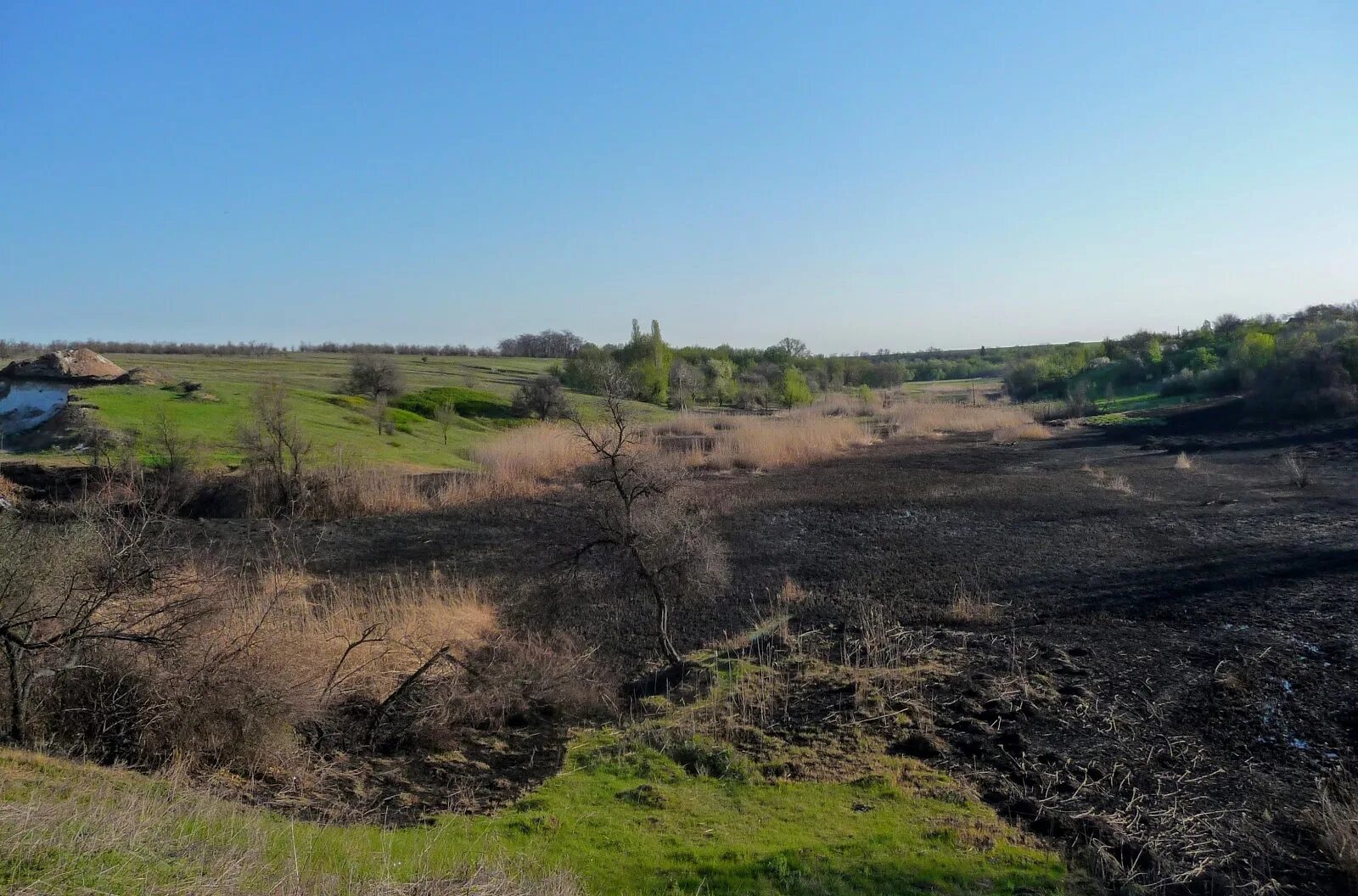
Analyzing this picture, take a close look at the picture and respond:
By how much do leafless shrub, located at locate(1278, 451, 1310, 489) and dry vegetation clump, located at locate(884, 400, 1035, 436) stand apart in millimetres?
14743

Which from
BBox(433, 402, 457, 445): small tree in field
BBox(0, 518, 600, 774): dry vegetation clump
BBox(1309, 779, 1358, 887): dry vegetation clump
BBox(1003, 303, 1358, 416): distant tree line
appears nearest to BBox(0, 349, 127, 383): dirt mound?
BBox(433, 402, 457, 445): small tree in field

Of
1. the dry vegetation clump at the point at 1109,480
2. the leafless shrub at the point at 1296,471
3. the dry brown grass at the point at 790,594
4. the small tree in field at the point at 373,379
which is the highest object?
the small tree in field at the point at 373,379

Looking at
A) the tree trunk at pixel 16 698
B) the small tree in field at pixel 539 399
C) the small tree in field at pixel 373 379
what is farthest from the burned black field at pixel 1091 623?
the small tree in field at pixel 373 379

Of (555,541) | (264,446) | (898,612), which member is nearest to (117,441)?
(264,446)

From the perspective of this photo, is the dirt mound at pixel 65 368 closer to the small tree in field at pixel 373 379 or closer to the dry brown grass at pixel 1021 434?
the small tree in field at pixel 373 379

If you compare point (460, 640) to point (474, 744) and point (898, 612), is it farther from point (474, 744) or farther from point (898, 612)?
point (898, 612)

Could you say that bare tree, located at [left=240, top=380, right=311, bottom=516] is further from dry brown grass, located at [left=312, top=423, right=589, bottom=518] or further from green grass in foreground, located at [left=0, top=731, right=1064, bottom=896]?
green grass in foreground, located at [left=0, top=731, right=1064, bottom=896]

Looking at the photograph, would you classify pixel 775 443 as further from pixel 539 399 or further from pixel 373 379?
pixel 373 379

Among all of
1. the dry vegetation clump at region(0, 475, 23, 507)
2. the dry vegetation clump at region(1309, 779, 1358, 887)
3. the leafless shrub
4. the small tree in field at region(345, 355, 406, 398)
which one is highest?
the small tree in field at region(345, 355, 406, 398)

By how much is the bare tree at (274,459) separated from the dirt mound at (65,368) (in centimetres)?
803

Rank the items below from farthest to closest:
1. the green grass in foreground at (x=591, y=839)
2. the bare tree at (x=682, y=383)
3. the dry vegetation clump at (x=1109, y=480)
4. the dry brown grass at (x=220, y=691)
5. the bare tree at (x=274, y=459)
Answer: the bare tree at (x=682, y=383), the dry vegetation clump at (x=1109, y=480), the bare tree at (x=274, y=459), the dry brown grass at (x=220, y=691), the green grass in foreground at (x=591, y=839)

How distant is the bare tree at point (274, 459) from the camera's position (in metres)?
17.7

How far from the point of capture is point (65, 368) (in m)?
22.2

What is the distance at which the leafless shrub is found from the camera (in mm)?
19422
